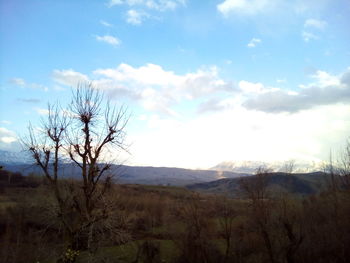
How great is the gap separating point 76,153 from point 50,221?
12.3 ft

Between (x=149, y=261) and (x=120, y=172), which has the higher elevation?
(x=120, y=172)

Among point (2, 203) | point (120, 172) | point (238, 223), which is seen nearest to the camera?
point (120, 172)

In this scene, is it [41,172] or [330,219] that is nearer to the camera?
[41,172]

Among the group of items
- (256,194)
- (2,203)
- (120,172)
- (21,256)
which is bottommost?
(21,256)

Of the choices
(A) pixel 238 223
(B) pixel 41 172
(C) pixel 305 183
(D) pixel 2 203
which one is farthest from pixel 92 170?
(C) pixel 305 183

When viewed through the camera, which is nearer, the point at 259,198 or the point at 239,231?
the point at 259,198

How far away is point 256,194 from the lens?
138 ft

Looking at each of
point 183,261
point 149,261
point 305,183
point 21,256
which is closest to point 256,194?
point 183,261

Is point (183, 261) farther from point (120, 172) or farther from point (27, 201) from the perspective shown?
point (27, 201)

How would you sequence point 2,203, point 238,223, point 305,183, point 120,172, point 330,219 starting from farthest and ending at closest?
point 305,183 → point 2,203 → point 238,223 → point 330,219 → point 120,172

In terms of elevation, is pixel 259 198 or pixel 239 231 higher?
pixel 259 198

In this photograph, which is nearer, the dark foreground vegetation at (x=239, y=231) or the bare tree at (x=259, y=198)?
the dark foreground vegetation at (x=239, y=231)

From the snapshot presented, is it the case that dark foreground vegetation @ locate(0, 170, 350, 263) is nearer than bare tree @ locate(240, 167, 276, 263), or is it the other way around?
dark foreground vegetation @ locate(0, 170, 350, 263)

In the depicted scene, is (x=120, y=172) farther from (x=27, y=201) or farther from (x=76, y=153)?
(x=27, y=201)
